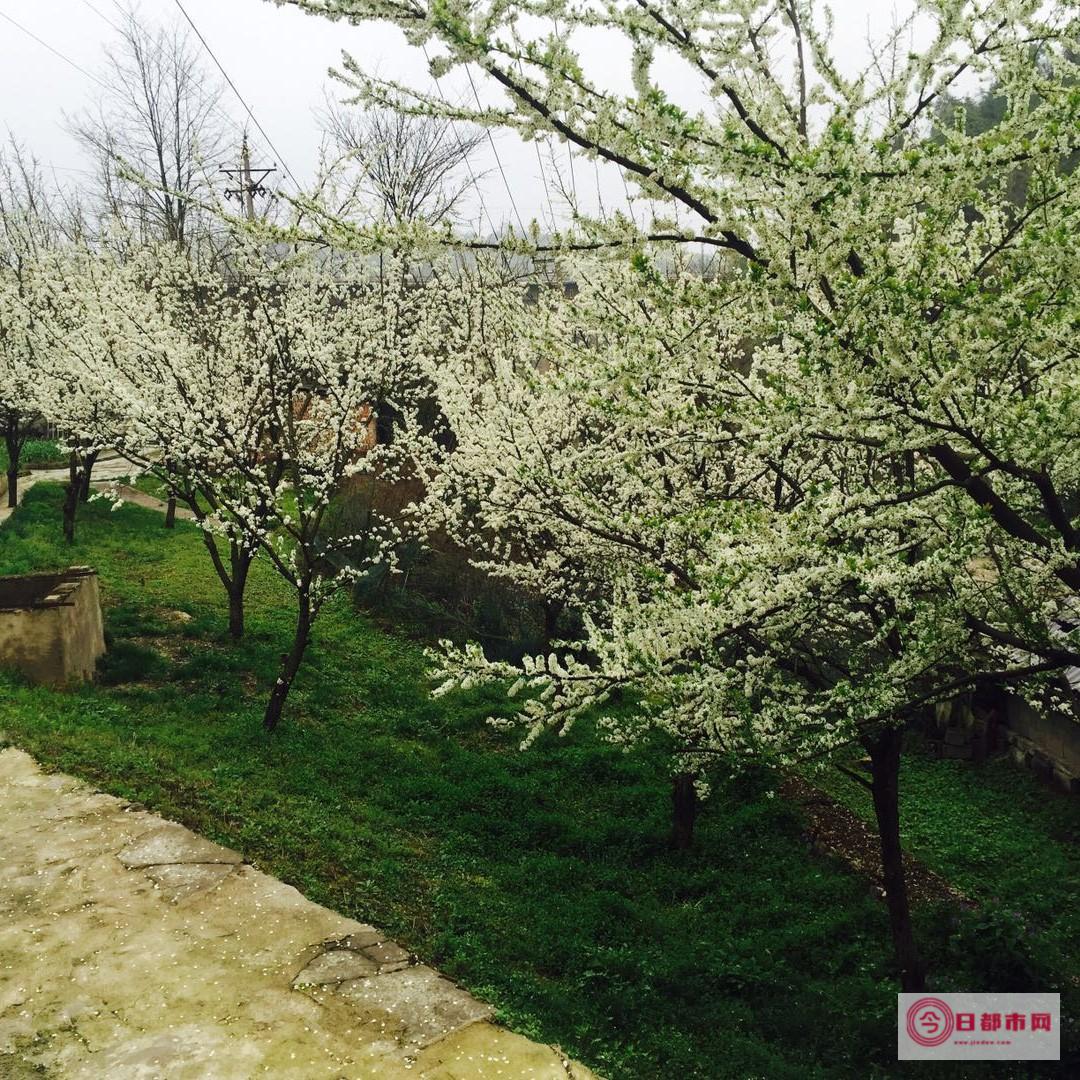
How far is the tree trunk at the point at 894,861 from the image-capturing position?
5668mm

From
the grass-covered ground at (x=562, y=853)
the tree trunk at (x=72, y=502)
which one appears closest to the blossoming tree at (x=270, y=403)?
the grass-covered ground at (x=562, y=853)

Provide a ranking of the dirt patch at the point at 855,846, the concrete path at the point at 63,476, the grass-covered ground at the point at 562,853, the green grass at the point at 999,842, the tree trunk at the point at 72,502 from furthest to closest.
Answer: the concrete path at the point at 63,476 < the tree trunk at the point at 72,502 < the dirt patch at the point at 855,846 < the green grass at the point at 999,842 < the grass-covered ground at the point at 562,853

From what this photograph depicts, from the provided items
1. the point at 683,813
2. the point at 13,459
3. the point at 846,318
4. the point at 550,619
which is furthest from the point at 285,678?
the point at 13,459

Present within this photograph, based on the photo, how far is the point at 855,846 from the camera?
26.5 feet

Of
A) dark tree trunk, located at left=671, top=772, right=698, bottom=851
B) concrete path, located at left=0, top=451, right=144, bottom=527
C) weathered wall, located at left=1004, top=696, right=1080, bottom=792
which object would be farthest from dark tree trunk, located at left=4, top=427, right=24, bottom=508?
weathered wall, located at left=1004, top=696, right=1080, bottom=792

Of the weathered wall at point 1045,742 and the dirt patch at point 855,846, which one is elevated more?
the weathered wall at point 1045,742

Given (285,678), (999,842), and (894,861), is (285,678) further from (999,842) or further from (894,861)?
(999,842)

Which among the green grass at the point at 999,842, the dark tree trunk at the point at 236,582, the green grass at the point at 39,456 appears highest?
the green grass at the point at 39,456

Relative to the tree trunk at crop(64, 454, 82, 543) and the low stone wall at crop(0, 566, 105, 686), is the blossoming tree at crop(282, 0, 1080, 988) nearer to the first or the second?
the low stone wall at crop(0, 566, 105, 686)

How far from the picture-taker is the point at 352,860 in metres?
6.30

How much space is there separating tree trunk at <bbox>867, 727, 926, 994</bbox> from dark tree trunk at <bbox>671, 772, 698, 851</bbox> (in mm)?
1999

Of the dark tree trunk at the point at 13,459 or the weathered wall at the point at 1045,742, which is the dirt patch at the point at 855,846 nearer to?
the weathered wall at the point at 1045,742

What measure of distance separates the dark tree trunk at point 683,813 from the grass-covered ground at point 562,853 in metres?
0.17

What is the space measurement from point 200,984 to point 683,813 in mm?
4430
